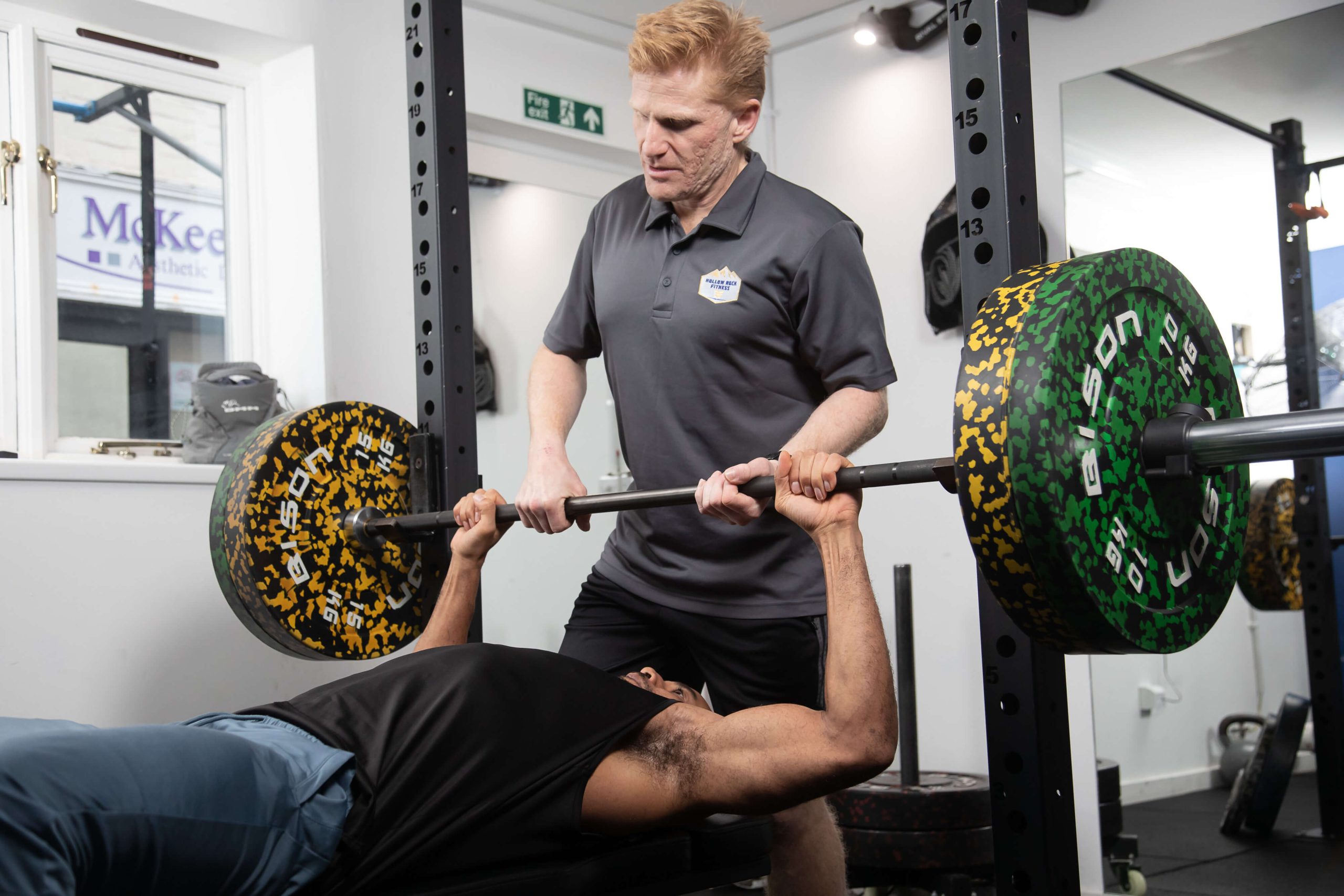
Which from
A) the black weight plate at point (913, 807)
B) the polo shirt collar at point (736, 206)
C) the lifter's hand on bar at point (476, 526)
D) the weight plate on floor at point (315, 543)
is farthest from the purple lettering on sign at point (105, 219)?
the black weight plate at point (913, 807)

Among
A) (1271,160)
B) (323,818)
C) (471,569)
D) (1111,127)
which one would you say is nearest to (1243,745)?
(1271,160)

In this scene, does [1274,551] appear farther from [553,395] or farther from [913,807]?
[553,395]

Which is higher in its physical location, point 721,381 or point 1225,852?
point 721,381

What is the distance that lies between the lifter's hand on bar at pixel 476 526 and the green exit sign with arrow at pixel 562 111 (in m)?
2.02

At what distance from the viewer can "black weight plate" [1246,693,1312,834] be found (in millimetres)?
2973

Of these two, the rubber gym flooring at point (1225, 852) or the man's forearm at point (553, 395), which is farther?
the rubber gym flooring at point (1225, 852)

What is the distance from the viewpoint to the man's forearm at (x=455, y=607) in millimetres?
2062

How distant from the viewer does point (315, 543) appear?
218cm

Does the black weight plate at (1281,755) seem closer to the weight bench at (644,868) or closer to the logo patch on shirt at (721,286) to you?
the weight bench at (644,868)

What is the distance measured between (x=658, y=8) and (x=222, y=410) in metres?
2.01

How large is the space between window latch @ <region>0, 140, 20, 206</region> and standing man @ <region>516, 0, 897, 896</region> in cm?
172

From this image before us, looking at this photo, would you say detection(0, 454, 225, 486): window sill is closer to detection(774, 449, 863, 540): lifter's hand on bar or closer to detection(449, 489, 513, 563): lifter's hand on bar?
detection(449, 489, 513, 563): lifter's hand on bar

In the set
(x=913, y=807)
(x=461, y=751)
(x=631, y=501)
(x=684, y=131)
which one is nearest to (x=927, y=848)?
(x=913, y=807)

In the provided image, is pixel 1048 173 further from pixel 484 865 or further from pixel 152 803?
pixel 152 803
